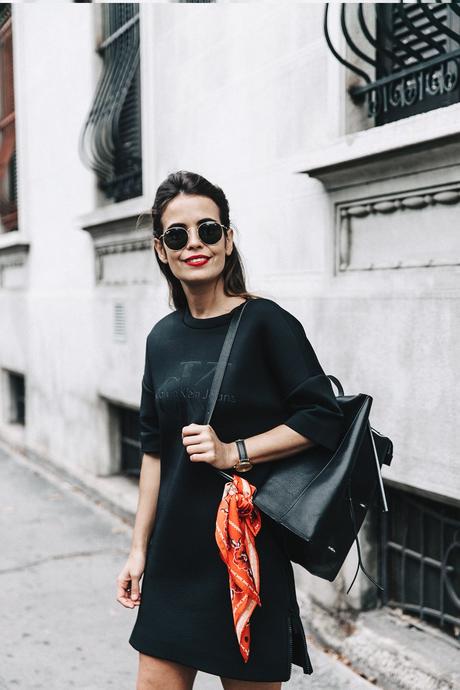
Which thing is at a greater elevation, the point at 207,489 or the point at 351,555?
the point at 207,489

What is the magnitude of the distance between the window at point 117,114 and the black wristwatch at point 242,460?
497 cm

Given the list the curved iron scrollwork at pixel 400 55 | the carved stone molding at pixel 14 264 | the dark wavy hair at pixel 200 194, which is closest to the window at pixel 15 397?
the carved stone molding at pixel 14 264

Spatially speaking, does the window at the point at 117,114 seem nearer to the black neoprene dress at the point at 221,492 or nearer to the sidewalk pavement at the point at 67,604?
the sidewalk pavement at the point at 67,604

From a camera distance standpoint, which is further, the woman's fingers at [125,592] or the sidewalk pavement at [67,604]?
the sidewalk pavement at [67,604]

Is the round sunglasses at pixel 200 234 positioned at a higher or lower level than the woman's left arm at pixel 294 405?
higher

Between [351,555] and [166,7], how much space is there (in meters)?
4.07

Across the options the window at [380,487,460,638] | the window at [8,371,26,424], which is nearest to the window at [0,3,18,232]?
the window at [8,371,26,424]

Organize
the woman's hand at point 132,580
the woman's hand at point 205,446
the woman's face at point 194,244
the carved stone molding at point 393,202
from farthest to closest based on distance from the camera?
the carved stone molding at point 393,202 < the woman's hand at point 132,580 < the woman's face at point 194,244 < the woman's hand at point 205,446

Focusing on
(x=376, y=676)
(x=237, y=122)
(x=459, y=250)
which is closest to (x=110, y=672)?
(x=376, y=676)

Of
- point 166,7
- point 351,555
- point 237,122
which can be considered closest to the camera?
point 351,555

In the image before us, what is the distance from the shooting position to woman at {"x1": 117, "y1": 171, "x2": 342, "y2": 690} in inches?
84.7

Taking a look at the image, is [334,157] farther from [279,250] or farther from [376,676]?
[376,676]

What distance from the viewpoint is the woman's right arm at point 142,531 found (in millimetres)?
2438

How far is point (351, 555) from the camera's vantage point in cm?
400
